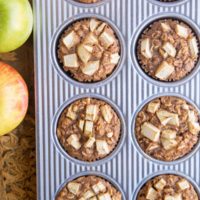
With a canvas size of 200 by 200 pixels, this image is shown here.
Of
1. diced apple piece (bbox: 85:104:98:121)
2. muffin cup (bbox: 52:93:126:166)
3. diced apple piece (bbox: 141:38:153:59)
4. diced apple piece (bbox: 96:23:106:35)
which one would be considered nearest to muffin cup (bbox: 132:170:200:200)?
muffin cup (bbox: 52:93:126:166)

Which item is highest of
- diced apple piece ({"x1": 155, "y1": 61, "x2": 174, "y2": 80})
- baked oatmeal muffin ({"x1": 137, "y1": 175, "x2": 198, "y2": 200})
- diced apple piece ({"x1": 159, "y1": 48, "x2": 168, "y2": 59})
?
diced apple piece ({"x1": 159, "y1": 48, "x2": 168, "y2": 59})

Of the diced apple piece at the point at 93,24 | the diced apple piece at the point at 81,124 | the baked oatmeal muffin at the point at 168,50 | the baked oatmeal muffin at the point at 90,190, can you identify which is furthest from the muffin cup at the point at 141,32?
the baked oatmeal muffin at the point at 90,190

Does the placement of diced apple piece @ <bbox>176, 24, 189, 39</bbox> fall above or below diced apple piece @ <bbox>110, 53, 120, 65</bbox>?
above

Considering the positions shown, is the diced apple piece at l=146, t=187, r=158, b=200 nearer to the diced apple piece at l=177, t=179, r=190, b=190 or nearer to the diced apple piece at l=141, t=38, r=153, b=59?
the diced apple piece at l=177, t=179, r=190, b=190

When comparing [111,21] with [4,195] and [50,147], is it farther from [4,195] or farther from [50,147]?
[4,195]

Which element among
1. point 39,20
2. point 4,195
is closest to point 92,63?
point 39,20

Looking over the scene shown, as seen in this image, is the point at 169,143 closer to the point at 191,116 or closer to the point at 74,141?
the point at 191,116
